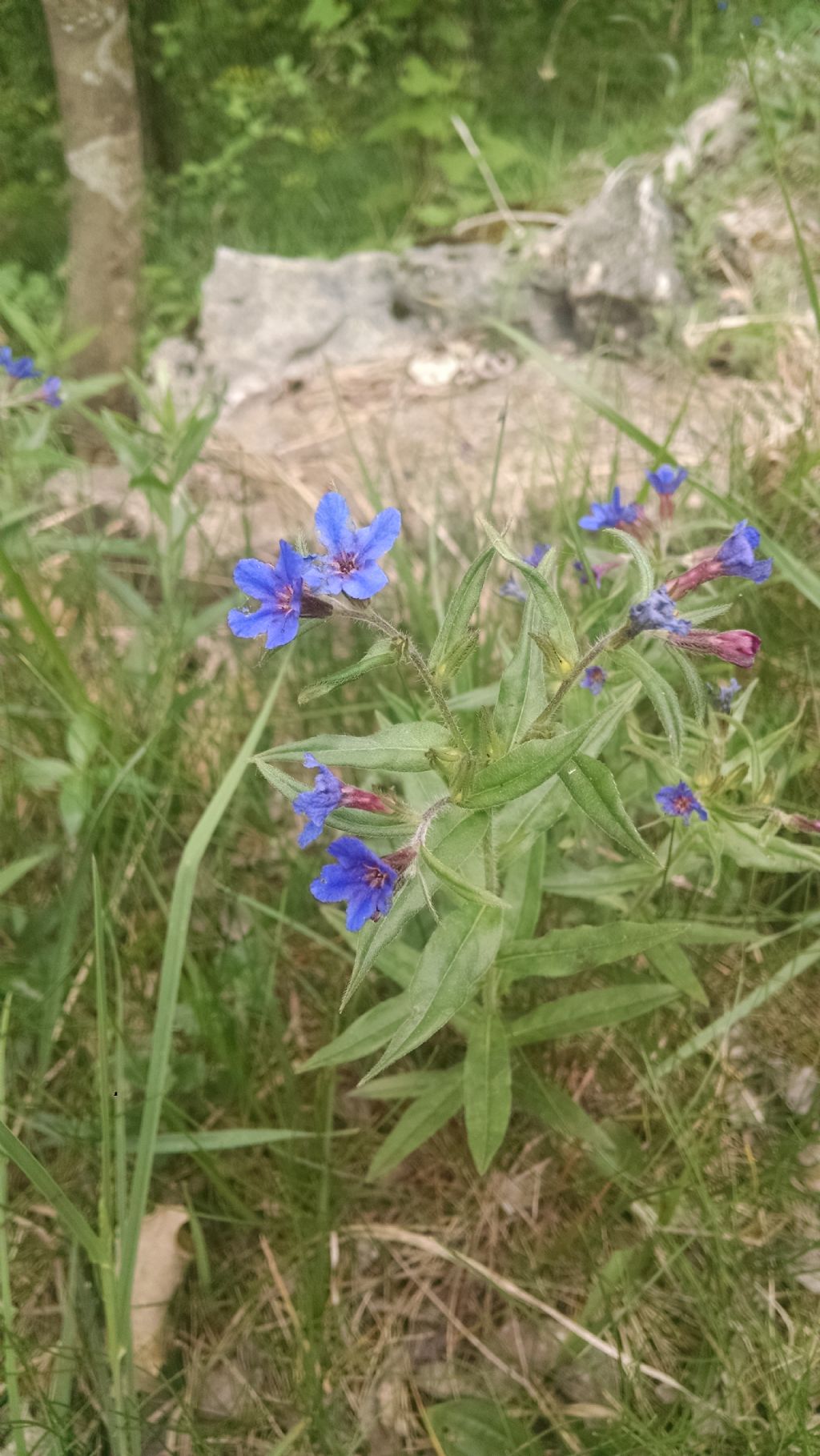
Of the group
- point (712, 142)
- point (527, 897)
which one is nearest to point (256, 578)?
point (527, 897)

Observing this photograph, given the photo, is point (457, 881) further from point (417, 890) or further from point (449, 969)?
point (449, 969)

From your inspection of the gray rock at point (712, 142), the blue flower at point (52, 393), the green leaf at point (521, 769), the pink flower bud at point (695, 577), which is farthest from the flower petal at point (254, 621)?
the gray rock at point (712, 142)

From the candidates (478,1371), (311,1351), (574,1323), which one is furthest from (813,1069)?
(311,1351)

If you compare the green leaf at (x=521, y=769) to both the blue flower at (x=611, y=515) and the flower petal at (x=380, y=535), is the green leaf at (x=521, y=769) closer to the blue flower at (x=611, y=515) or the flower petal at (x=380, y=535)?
the flower petal at (x=380, y=535)

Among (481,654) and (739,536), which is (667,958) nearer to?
(739,536)

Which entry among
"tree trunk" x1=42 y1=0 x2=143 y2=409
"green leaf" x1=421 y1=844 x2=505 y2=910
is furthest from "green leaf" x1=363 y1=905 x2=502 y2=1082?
"tree trunk" x1=42 y1=0 x2=143 y2=409

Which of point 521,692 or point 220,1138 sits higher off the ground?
point 521,692
